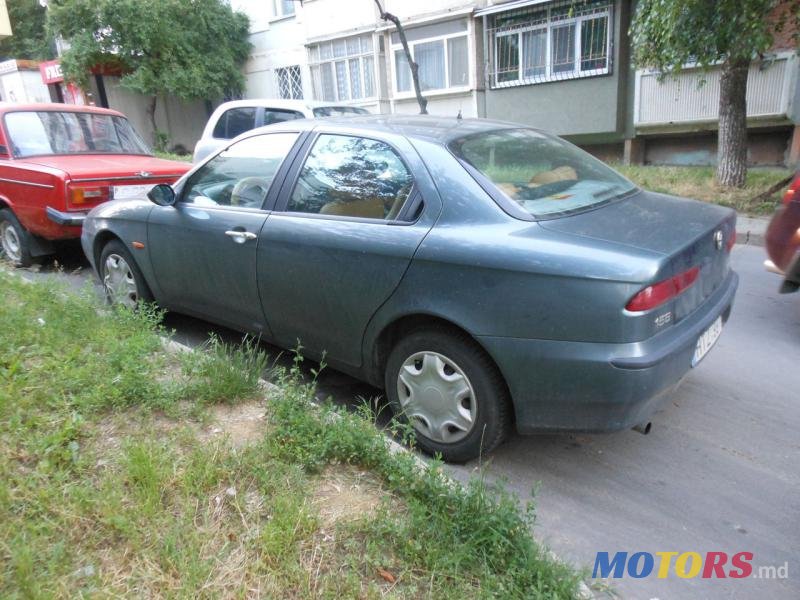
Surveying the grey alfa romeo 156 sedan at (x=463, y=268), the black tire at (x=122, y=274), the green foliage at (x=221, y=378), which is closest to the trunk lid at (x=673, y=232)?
the grey alfa romeo 156 sedan at (x=463, y=268)

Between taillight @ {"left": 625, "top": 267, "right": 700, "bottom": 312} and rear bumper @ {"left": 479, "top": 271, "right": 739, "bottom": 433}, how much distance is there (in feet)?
0.50

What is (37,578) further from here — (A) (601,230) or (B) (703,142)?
(B) (703,142)

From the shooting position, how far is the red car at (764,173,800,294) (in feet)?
13.8

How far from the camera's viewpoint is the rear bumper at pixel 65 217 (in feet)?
19.1

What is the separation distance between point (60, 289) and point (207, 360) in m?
2.16

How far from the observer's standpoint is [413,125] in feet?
11.2

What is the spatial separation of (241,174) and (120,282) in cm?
163

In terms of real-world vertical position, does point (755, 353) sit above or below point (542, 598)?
below

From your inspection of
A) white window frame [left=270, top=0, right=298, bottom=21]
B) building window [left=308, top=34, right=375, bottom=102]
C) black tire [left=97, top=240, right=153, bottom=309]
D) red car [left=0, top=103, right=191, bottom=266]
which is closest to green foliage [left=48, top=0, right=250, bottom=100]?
white window frame [left=270, top=0, right=298, bottom=21]

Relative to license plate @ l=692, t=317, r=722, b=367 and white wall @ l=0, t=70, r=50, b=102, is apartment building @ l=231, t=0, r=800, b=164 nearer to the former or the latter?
license plate @ l=692, t=317, r=722, b=367

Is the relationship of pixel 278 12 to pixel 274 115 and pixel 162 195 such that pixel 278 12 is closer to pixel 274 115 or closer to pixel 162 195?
pixel 274 115

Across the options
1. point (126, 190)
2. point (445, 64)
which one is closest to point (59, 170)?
point (126, 190)

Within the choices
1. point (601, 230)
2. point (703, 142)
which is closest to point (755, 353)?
point (601, 230)

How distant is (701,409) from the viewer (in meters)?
3.52
